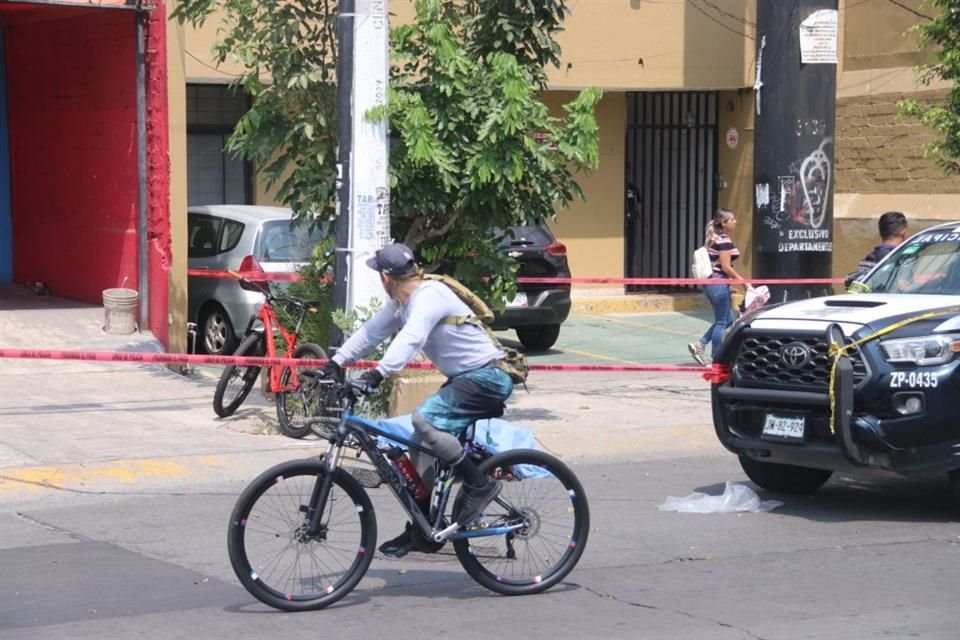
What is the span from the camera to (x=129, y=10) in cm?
1447

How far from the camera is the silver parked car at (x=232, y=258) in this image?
14.9 meters

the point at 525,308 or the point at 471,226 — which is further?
the point at 525,308

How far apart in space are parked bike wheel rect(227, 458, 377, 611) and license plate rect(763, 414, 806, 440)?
121 inches

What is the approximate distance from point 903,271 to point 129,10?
8062 mm

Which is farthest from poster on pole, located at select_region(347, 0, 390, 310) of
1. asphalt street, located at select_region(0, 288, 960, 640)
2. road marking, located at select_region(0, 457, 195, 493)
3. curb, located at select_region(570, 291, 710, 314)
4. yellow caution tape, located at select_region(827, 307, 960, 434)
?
curb, located at select_region(570, 291, 710, 314)

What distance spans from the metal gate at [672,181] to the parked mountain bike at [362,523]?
48.0 feet

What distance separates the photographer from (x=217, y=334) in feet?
50.1

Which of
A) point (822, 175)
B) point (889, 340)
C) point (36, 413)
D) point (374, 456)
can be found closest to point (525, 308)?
point (822, 175)

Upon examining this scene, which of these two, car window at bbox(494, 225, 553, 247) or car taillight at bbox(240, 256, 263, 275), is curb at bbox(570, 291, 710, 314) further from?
car taillight at bbox(240, 256, 263, 275)

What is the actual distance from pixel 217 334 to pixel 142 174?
1774 millimetres

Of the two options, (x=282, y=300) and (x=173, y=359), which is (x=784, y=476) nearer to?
(x=282, y=300)

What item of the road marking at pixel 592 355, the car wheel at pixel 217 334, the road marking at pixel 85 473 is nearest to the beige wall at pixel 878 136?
the road marking at pixel 592 355

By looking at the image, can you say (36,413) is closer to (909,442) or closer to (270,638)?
(270,638)

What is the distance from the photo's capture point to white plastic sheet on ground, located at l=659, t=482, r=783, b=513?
9.40m
